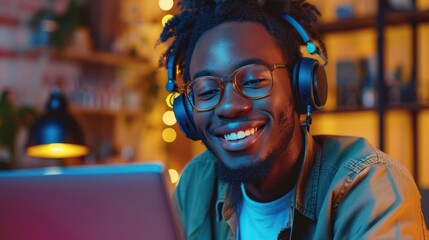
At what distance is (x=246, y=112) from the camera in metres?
1.30

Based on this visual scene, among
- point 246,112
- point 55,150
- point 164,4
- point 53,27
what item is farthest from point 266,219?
point 164,4

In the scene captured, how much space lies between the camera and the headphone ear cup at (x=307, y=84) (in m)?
1.34

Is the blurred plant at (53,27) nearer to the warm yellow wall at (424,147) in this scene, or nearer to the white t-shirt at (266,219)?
the warm yellow wall at (424,147)

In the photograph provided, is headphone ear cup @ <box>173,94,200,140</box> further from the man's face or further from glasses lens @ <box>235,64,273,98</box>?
glasses lens @ <box>235,64,273,98</box>

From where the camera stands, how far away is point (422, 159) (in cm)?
379

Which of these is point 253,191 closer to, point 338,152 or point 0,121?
point 338,152

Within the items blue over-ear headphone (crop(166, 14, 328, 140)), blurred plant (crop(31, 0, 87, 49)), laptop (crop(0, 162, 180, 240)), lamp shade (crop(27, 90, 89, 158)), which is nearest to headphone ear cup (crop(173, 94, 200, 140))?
blue over-ear headphone (crop(166, 14, 328, 140))

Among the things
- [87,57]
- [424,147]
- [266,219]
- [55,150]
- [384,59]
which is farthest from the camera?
[87,57]

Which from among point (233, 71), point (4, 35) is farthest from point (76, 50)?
point (233, 71)

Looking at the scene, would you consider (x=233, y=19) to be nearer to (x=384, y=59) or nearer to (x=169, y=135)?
(x=384, y=59)

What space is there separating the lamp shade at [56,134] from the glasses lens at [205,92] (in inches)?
51.7

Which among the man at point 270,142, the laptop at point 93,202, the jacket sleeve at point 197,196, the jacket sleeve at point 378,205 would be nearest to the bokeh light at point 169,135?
the jacket sleeve at point 197,196

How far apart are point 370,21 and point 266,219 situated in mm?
2414

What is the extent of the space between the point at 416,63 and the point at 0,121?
2.27 metres
